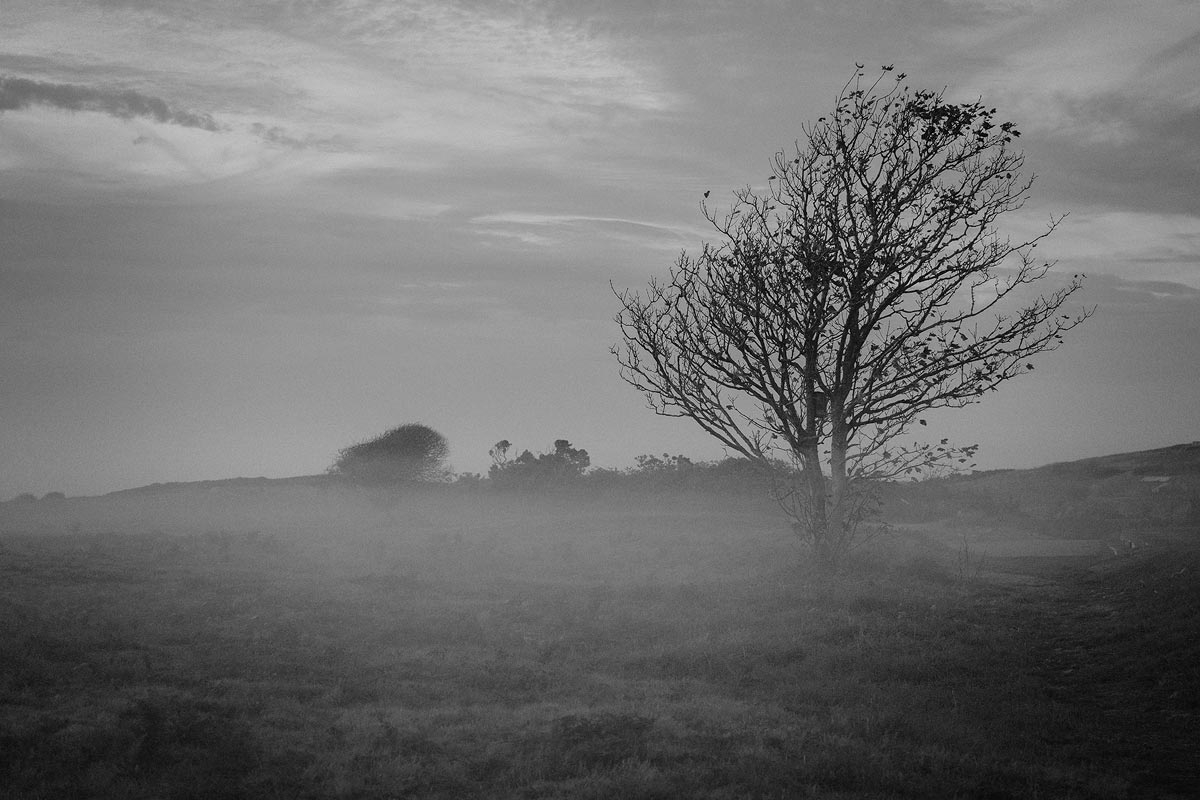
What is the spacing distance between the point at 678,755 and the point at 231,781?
15.5ft

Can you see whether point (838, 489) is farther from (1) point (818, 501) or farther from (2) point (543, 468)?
(2) point (543, 468)

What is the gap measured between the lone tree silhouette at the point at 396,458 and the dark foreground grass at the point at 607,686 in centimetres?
3116

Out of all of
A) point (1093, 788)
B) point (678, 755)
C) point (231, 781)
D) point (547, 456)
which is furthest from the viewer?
point (547, 456)

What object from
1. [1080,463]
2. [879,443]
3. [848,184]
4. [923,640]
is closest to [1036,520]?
[1080,463]

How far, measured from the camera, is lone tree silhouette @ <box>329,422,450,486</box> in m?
54.0

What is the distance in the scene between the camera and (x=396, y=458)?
178ft

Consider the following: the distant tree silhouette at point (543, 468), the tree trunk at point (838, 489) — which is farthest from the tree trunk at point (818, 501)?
the distant tree silhouette at point (543, 468)

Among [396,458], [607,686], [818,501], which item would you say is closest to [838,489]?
[818,501]

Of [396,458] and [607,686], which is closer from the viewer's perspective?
[607,686]

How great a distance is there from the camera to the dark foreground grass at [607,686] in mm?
8094

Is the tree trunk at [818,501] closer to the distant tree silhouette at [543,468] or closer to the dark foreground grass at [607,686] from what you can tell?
the dark foreground grass at [607,686]

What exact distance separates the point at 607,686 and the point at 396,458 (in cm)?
4463

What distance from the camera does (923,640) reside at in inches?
537

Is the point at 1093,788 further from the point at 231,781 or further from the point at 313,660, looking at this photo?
the point at 313,660
